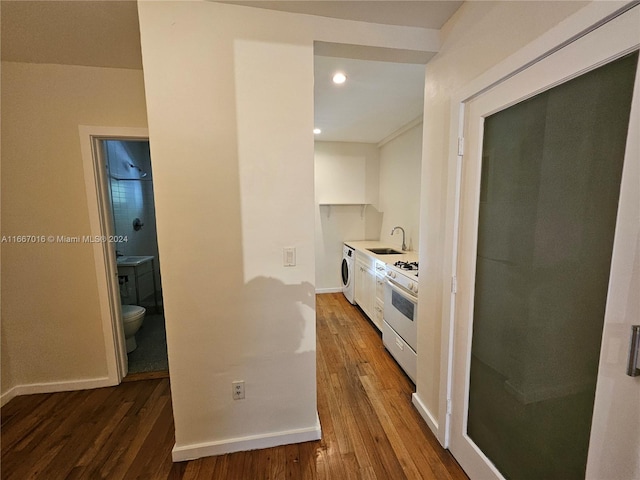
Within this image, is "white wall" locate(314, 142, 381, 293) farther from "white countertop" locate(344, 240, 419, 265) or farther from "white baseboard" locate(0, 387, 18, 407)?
"white baseboard" locate(0, 387, 18, 407)

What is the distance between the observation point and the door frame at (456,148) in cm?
87

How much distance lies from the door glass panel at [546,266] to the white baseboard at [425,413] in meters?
0.35

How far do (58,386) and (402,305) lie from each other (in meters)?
2.94

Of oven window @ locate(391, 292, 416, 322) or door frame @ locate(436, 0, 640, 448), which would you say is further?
oven window @ locate(391, 292, 416, 322)

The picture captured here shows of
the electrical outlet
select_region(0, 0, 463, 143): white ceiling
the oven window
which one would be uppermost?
select_region(0, 0, 463, 143): white ceiling

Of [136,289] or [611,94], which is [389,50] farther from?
[136,289]

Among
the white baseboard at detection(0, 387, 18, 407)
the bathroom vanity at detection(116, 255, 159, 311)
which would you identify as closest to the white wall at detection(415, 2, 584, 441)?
the white baseboard at detection(0, 387, 18, 407)

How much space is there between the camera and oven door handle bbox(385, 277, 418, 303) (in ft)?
6.93

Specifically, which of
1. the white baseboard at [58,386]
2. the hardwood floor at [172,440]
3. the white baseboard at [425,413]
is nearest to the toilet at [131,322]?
the white baseboard at [58,386]

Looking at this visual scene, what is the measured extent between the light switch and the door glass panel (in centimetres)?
101

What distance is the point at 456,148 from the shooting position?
4.64 ft

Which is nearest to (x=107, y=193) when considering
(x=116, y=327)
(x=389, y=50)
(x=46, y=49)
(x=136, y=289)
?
(x=46, y=49)

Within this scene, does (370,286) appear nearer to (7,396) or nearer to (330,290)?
(330,290)

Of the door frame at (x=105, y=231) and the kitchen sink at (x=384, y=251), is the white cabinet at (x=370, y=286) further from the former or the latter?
the door frame at (x=105, y=231)
